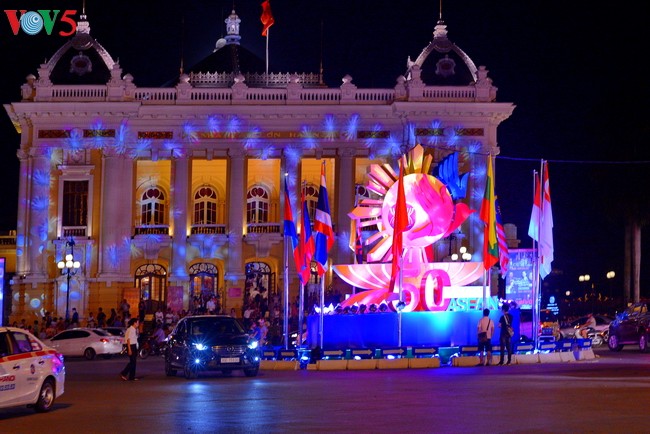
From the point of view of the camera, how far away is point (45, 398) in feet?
61.3

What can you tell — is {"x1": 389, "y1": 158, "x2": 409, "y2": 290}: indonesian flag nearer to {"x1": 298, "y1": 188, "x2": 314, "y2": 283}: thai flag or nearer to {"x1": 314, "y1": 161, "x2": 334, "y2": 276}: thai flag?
{"x1": 314, "y1": 161, "x2": 334, "y2": 276}: thai flag

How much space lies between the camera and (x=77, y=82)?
56.8 metres


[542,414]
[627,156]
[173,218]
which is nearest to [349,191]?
[173,218]

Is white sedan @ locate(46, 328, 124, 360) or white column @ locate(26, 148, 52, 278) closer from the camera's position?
white sedan @ locate(46, 328, 124, 360)

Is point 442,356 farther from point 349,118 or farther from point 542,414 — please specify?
point 349,118

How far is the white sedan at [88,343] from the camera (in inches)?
1608

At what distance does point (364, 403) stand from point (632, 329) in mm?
19817

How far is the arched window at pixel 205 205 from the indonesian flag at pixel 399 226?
27240mm

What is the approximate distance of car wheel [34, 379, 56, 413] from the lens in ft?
61.0

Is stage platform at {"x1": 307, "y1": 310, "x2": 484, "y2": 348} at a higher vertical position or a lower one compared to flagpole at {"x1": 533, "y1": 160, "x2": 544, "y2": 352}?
lower

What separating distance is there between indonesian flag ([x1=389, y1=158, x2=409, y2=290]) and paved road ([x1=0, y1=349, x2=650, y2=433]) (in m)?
A: 5.07

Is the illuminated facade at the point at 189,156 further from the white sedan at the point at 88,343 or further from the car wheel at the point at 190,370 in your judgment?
the car wheel at the point at 190,370

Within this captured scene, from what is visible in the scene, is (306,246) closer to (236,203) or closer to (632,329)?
(632,329)

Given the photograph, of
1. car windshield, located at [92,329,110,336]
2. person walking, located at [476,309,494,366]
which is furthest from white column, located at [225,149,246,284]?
person walking, located at [476,309,494,366]
